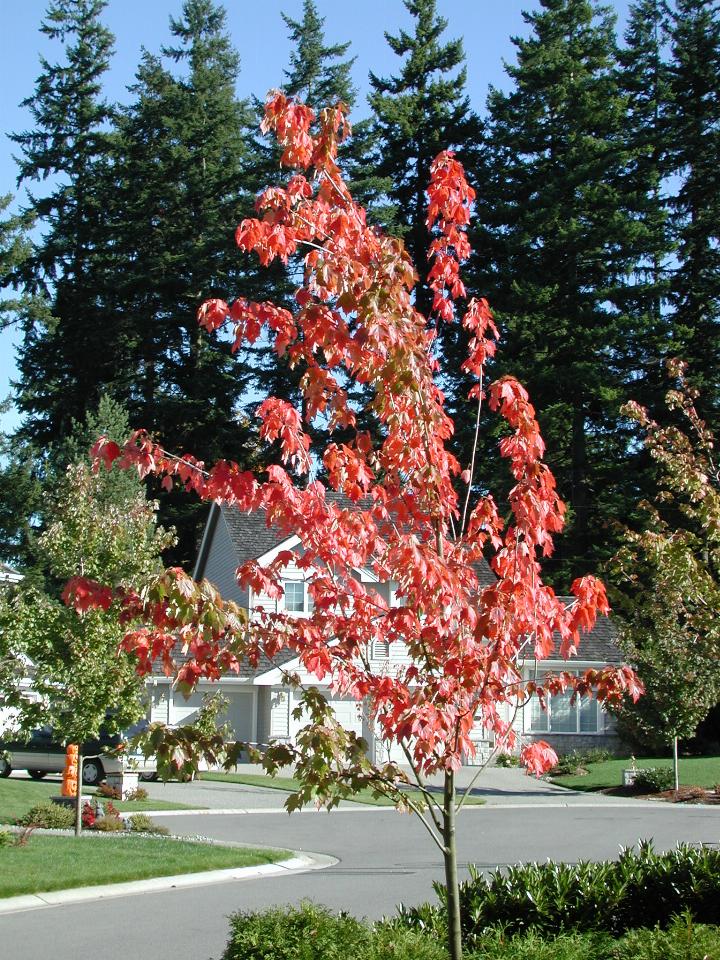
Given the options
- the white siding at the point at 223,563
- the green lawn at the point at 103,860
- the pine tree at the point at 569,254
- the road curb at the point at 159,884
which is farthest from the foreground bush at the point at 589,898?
the pine tree at the point at 569,254

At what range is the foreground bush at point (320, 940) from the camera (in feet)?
22.2

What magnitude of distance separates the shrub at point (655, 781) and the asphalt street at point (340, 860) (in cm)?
265

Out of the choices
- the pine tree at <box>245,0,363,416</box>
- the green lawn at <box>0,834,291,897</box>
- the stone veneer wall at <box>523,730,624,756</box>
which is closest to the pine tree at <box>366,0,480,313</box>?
the pine tree at <box>245,0,363,416</box>

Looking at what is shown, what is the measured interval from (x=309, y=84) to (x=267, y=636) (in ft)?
168

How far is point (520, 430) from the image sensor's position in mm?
6992

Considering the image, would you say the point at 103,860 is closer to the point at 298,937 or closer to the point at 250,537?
the point at 298,937

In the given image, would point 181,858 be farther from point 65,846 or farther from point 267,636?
point 267,636

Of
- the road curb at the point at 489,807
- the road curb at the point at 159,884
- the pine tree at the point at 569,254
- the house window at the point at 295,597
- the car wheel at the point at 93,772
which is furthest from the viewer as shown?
the pine tree at the point at 569,254

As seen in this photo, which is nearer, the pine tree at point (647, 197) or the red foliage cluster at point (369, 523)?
the red foliage cluster at point (369, 523)

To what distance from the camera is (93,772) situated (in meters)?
28.8

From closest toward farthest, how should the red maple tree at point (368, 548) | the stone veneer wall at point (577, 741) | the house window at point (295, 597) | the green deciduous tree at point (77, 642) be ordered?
the red maple tree at point (368, 548) < the green deciduous tree at point (77, 642) < the house window at point (295, 597) < the stone veneer wall at point (577, 741)

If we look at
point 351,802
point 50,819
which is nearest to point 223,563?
point 351,802

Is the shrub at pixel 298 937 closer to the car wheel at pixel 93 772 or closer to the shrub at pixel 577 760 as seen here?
the car wheel at pixel 93 772

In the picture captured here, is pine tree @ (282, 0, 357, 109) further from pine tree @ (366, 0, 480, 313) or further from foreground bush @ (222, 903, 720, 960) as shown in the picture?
foreground bush @ (222, 903, 720, 960)
